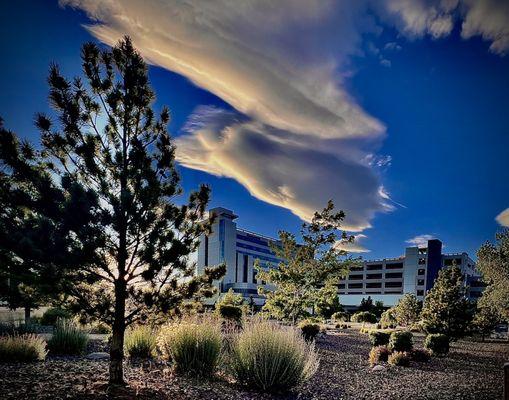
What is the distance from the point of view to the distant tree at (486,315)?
78.2 feet

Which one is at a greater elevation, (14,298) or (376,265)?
(14,298)

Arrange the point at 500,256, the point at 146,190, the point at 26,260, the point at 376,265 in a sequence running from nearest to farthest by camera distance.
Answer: the point at 26,260 → the point at 146,190 → the point at 500,256 → the point at 376,265

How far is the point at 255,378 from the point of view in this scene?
6.40m

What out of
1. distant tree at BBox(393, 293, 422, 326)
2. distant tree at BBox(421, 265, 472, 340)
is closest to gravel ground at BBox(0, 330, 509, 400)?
distant tree at BBox(421, 265, 472, 340)

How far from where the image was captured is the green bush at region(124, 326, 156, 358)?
946cm

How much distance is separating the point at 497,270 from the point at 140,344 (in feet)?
88.2

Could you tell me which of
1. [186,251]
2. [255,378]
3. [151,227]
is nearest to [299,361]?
[255,378]

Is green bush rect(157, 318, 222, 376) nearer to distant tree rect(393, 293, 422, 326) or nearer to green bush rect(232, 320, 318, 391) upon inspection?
green bush rect(232, 320, 318, 391)

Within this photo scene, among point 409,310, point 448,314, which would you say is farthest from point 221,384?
point 409,310

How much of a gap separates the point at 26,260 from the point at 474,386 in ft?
34.5

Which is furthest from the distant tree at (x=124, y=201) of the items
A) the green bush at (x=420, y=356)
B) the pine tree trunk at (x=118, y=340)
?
the green bush at (x=420, y=356)

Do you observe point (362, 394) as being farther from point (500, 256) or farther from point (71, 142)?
point (500, 256)

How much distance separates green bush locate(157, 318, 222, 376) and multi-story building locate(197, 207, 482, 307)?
68.0 metres

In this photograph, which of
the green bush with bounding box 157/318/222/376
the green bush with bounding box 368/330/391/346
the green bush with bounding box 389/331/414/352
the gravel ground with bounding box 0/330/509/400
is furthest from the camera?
the green bush with bounding box 368/330/391/346
